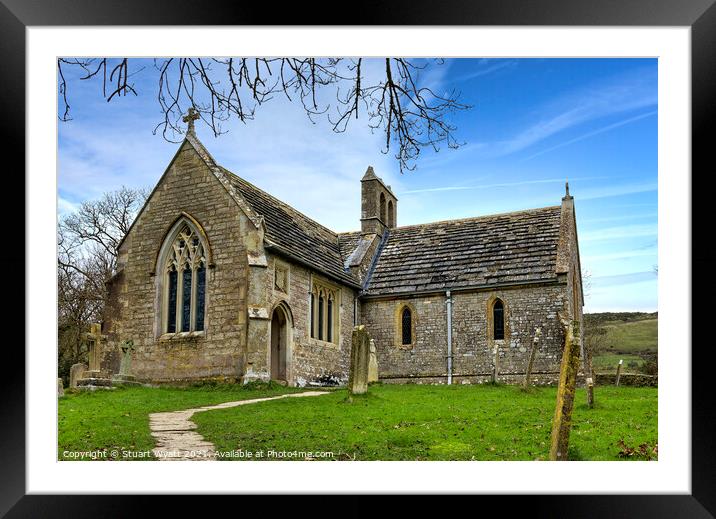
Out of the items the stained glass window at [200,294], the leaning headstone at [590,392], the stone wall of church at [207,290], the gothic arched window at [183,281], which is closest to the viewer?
the leaning headstone at [590,392]

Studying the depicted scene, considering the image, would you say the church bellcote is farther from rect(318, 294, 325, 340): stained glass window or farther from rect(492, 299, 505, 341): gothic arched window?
rect(492, 299, 505, 341): gothic arched window

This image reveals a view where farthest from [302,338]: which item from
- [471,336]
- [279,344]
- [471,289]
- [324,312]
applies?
[471,289]

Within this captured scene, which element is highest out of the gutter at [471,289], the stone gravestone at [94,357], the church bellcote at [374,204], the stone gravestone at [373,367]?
the church bellcote at [374,204]

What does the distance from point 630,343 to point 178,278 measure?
1162 centimetres

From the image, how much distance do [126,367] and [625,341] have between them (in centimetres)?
1264

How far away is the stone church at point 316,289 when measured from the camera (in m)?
18.6

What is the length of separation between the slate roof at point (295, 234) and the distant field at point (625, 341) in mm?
7753

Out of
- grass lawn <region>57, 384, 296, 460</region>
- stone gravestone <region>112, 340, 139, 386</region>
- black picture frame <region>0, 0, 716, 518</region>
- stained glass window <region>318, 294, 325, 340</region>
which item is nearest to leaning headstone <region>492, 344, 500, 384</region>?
stained glass window <region>318, 294, 325, 340</region>

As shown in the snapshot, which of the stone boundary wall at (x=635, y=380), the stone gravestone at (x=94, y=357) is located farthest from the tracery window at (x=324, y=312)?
the stone boundary wall at (x=635, y=380)

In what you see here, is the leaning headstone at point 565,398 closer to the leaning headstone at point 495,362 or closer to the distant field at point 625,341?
the distant field at point 625,341
